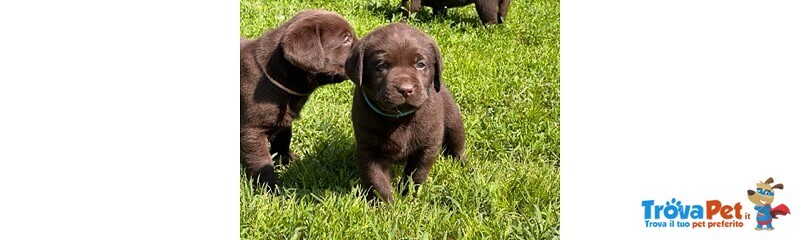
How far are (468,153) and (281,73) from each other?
3.00 ft

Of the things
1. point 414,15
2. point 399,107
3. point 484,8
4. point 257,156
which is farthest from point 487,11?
point 257,156

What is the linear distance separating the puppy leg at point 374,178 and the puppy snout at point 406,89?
1.51 feet

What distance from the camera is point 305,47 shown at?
342 centimetres

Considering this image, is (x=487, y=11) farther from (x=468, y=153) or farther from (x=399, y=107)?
(x=399, y=107)

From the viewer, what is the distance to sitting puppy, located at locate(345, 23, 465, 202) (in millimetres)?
2881

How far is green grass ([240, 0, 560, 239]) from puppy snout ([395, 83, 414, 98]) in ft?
1.46

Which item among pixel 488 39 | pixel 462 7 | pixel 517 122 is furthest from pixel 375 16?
pixel 462 7
